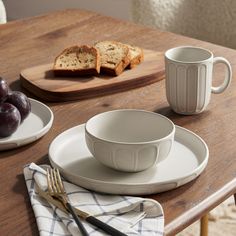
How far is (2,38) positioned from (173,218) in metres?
0.97

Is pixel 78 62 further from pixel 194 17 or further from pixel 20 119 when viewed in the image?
pixel 194 17

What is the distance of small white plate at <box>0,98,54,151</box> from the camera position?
93 centimetres

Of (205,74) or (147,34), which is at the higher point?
(205,74)

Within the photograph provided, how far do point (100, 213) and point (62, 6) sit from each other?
11.2ft

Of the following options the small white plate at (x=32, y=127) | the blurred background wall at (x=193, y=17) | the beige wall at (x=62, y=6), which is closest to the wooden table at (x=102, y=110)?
the small white plate at (x=32, y=127)

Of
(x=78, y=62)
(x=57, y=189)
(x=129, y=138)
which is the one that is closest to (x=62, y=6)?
(x=78, y=62)

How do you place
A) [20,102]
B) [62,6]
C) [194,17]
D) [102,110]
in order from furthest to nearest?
[62,6]
[194,17]
[102,110]
[20,102]

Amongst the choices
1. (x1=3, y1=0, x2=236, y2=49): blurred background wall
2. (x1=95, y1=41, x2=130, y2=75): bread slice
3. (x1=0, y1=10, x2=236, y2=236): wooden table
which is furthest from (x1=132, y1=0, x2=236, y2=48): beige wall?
(x1=95, y1=41, x2=130, y2=75): bread slice

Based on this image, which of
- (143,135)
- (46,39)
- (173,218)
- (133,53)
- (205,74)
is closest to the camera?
(173,218)

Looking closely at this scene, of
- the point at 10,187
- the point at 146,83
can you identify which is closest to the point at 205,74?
the point at 146,83

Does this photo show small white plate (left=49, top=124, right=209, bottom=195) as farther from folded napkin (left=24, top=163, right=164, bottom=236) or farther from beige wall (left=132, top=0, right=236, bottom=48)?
beige wall (left=132, top=0, right=236, bottom=48)

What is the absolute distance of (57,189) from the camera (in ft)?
2.55

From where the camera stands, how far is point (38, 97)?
46.2 inches

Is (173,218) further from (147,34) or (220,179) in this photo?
(147,34)
